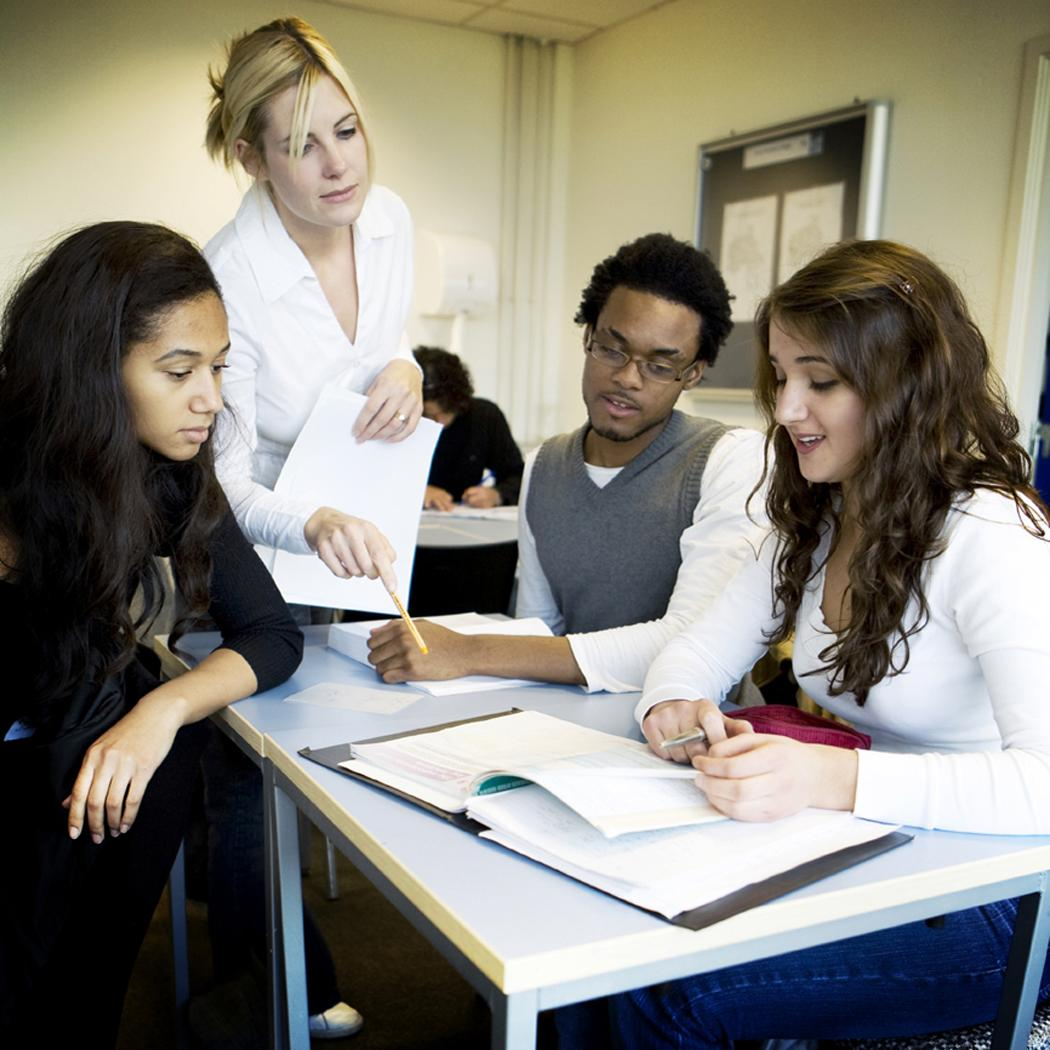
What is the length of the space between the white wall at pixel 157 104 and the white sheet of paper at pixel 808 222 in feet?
5.78

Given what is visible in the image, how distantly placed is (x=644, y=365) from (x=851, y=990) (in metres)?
1.01

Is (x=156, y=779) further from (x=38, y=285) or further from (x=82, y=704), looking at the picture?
(x=38, y=285)

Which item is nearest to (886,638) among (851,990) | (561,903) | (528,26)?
(851,990)

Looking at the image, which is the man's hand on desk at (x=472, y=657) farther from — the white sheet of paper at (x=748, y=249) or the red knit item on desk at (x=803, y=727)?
the white sheet of paper at (x=748, y=249)

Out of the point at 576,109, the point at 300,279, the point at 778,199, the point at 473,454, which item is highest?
the point at 576,109

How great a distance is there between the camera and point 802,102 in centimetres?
400

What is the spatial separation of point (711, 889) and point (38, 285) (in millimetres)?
1009

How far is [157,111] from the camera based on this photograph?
15.3 feet

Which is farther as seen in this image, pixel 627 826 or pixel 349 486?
pixel 349 486

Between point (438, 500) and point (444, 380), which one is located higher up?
point (444, 380)

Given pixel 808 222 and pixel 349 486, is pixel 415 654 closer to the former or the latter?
pixel 349 486

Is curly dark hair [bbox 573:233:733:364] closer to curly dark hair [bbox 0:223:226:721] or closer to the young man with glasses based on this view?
the young man with glasses

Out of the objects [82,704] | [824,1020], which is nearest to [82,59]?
[82,704]

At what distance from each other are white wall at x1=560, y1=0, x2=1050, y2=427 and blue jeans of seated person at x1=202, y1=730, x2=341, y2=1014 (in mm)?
2412
